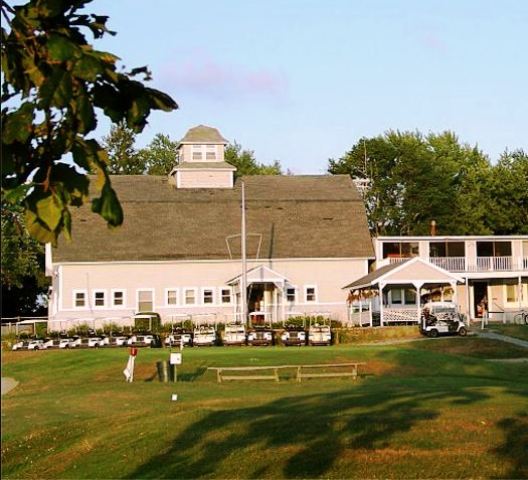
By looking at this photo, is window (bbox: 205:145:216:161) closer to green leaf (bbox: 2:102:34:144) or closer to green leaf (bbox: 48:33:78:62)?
green leaf (bbox: 2:102:34:144)

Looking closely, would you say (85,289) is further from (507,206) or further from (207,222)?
(507,206)

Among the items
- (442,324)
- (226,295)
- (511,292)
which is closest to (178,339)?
(226,295)

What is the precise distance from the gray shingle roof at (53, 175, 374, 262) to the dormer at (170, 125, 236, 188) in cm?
74

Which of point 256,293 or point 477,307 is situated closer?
point 256,293

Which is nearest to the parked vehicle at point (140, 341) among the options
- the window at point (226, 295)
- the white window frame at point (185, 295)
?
the white window frame at point (185, 295)

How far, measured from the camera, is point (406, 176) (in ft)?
290

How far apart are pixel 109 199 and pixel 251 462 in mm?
10719

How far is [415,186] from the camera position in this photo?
87.1 metres

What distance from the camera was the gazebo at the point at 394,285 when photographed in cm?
5420

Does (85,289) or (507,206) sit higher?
(507,206)

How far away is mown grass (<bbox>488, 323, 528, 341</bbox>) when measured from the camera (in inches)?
1866

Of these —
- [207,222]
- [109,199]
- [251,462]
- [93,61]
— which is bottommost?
[251,462]

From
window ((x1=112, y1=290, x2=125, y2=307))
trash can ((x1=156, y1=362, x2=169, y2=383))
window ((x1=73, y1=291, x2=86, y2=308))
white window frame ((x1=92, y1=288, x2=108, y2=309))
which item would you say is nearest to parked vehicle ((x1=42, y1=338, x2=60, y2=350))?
window ((x1=73, y1=291, x2=86, y2=308))

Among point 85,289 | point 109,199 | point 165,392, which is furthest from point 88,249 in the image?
point 109,199
